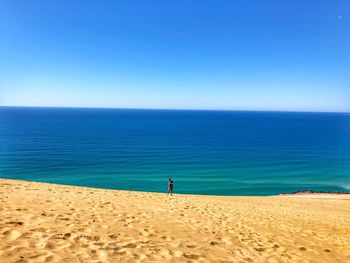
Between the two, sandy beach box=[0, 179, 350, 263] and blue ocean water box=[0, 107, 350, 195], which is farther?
blue ocean water box=[0, 107, 350, 195]

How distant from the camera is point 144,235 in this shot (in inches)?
365

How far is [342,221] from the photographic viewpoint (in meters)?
16.9

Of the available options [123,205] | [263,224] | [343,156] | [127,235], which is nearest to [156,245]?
A: [127,235]

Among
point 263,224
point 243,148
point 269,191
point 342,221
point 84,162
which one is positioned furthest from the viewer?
point 243,148

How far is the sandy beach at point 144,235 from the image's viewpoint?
24.0 ft

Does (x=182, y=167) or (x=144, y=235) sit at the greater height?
(x=144, y=235)

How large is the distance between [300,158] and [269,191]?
31.7 m

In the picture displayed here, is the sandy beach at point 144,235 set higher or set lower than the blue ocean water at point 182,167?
higher

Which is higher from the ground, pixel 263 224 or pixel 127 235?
pixel 127 235

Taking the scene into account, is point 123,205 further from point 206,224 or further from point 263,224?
point 263,224

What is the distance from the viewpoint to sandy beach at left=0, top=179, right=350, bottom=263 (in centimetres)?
730

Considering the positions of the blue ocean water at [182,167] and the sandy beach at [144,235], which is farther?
the blue ocean water at [182,167]

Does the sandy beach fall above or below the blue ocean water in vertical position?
above

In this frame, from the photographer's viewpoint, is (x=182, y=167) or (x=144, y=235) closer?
(x=144, y=235)
